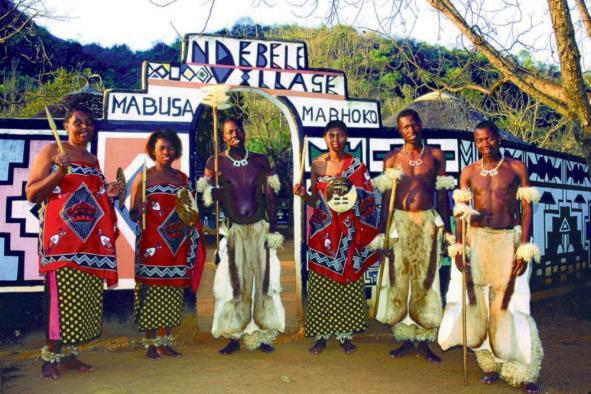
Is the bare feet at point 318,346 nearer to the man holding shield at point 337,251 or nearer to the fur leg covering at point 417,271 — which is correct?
the man holding shield at point 337,251

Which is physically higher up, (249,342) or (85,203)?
(85,203)

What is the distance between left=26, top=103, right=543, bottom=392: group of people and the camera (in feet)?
15.4

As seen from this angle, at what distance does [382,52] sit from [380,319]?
22.2 m

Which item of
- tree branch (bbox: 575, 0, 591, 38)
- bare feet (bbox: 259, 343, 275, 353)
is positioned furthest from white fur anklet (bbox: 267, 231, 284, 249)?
tree branch (bbox: 575, 0, 591, 38)

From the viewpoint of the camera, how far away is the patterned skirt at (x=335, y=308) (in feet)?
18.4

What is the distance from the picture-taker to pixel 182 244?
215 inches

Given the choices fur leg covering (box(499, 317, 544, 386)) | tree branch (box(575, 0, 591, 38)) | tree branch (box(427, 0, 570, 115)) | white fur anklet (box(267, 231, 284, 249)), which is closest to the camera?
tree branch (box(427, 0, 570, 115))

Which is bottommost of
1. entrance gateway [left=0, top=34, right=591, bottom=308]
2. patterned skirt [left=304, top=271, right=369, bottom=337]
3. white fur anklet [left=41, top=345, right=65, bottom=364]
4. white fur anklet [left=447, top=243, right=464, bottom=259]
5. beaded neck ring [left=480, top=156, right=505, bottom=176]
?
white fur anklet [left=41, top=345, right=65, bottom=364]

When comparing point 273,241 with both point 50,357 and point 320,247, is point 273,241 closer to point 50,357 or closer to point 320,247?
point 320,247

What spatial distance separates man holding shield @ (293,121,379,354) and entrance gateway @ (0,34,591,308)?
761 mm

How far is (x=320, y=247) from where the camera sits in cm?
564

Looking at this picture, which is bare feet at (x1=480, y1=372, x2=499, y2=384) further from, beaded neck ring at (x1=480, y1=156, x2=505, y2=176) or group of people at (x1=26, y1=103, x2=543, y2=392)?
beaded neck ring at (x1=480, y1=156, x2=505, y2=176)

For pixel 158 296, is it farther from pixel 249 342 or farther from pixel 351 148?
pixel 351 148

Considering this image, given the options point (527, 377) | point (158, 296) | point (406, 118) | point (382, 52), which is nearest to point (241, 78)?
point (406, 118)
